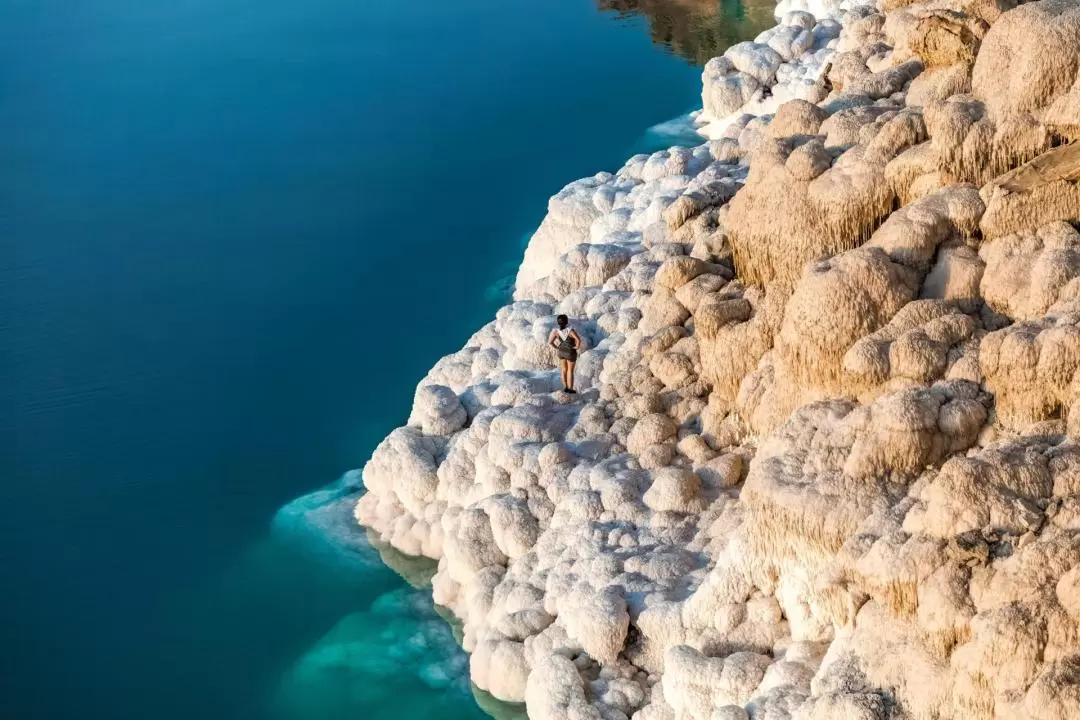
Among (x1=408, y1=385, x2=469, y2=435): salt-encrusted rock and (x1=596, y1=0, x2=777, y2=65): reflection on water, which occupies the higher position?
(x1=596, y1=0, x2=777, y2=65): reflection on water

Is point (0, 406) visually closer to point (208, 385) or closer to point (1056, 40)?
point (208, 385)

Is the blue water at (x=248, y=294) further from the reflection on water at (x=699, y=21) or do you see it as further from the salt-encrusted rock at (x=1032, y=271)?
the salt-encrusted rock at (x=1032, y=271)

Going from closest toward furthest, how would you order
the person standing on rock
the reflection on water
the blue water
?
the blue water → the person standing on rock → the reflection on water

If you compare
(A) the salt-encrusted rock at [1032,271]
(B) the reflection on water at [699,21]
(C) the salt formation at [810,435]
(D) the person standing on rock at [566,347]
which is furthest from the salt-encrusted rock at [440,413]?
(B) the reflection on water at [699,21]

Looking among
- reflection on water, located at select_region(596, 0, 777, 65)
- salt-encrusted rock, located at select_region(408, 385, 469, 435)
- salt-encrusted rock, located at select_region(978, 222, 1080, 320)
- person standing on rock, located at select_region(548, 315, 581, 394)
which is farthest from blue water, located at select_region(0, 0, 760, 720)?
salt-encrusted rock, located at select_region(978, 222, 1080, 320)

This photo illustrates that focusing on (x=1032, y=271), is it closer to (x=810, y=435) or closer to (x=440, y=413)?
(x=810, y=435)

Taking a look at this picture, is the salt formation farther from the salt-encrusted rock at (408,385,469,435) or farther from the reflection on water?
the reflection on water

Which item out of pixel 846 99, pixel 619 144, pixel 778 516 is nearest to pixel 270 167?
pixel 619 144
